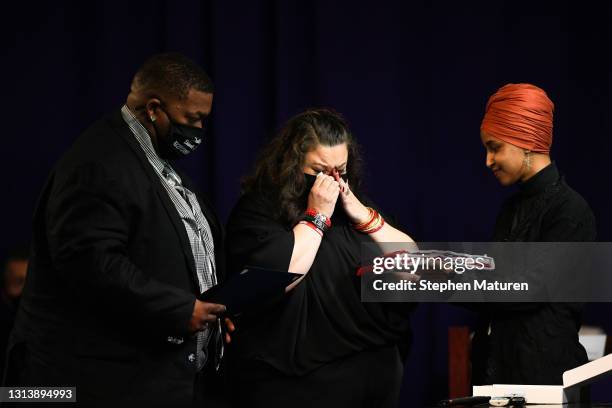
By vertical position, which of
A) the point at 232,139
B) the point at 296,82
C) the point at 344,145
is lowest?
the point at 344,145

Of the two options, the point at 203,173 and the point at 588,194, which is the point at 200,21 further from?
the point at 588,194

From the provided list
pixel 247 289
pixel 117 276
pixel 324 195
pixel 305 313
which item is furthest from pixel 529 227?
pixel 117 276

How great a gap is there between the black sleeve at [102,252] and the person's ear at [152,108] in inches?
9.9

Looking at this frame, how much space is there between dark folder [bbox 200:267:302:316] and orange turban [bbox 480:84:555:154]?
0.95m

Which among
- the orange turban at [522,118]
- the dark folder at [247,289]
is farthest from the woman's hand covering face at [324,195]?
the orange turban at [522,118]

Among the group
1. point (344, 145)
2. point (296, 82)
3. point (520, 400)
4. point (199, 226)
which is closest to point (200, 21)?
point (296, 82)

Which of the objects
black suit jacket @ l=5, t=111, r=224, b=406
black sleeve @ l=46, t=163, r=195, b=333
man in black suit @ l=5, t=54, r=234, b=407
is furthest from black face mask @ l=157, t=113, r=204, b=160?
black sleeve @ l=46, t=163, r=195, b=333

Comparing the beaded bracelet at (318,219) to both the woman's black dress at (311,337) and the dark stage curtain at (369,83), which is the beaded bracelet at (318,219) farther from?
the dark stage curtain at (369,83)

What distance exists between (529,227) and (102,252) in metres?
1.33

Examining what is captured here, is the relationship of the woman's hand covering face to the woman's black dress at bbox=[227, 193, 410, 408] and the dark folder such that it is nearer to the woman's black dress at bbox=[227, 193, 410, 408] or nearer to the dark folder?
the woman's black dress at bbox=[227, 193, 410, 408]

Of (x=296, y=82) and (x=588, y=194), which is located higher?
(x=296, y=82)

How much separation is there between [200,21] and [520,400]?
2.37 meters

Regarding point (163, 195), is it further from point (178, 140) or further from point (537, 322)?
point (537, 322)

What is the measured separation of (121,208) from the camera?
7.19ft
